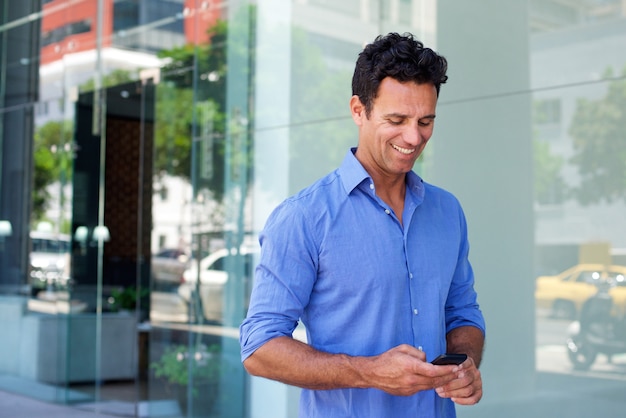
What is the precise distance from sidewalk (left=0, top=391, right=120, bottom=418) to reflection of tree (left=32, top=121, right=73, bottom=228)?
1.95 meters

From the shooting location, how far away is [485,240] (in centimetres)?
482

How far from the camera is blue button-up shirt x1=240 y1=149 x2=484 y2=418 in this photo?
6.55ft

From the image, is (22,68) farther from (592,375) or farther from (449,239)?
(449,239)

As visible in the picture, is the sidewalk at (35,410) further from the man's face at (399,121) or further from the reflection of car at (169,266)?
the man's face at (399,121)

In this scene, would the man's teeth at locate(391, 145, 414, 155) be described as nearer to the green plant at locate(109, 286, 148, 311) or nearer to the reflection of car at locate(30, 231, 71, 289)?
the reflection of car at locate(30, 231, 71, 289)

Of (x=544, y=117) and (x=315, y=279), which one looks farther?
(x=544, y=117)

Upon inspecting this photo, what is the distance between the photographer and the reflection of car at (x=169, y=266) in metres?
7.82

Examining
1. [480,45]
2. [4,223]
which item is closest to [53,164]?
[4,223]

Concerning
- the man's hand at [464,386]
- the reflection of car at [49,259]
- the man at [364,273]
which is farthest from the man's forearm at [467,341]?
the reflection of car at [49,259]

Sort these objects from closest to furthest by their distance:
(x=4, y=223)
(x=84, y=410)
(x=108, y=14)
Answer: (x=84, y=410)
(x=108, y=14)
(x=4, y=223)

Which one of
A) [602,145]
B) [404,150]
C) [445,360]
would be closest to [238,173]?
[602,145]

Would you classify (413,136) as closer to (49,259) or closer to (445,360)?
(445,360)

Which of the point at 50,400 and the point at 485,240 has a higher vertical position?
the point at 485,240

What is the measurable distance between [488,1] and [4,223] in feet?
22.7
